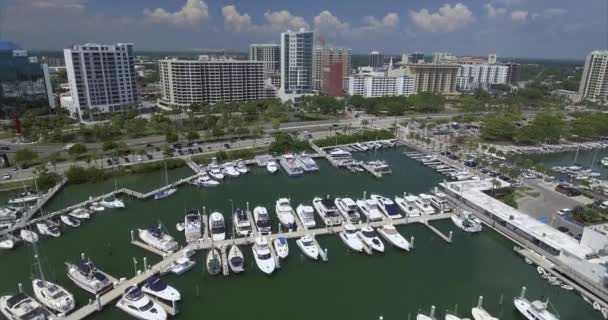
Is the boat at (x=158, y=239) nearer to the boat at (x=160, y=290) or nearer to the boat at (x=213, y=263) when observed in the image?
the boat at (x=213, y=263)

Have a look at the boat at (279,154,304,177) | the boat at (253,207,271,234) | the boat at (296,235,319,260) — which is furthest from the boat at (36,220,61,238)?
the boat at (279,154,304,177)

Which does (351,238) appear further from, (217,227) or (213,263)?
(217,227)

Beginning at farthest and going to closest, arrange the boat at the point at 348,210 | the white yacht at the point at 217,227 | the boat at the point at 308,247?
1. the boat at the point at 348,210
2. the white yacht at the point at 217,227
3. the boat at the point at 308,247

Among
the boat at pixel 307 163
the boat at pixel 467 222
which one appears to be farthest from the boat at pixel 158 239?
the boat at pixel 467 222

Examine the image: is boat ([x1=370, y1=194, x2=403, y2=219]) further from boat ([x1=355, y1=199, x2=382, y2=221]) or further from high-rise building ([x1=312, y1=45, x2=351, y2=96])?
high-rise building ([x1=312, y1=45, x2=351, y2=96])

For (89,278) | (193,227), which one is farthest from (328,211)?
(89,278)

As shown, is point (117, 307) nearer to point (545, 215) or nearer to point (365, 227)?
point (365, 227)
